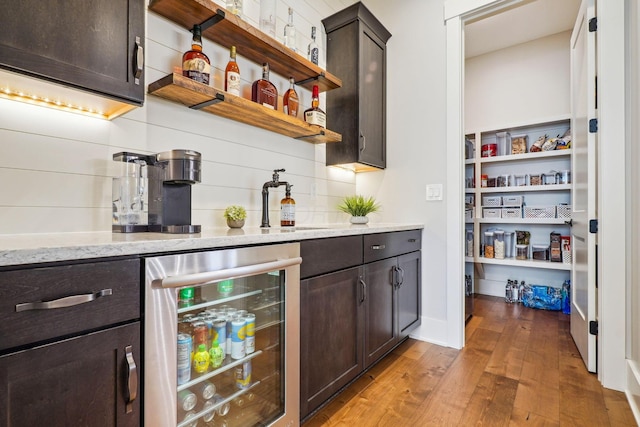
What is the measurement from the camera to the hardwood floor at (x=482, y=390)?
4.97 ft

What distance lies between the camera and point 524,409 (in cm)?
159

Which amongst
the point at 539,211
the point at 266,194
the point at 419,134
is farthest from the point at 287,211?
the point at 539,211

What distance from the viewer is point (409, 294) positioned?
7.62 ft

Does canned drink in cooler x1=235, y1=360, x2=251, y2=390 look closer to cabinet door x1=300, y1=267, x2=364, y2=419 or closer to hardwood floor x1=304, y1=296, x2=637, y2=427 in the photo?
cabinet door x1=300, y1=267, x2=364, y2=419

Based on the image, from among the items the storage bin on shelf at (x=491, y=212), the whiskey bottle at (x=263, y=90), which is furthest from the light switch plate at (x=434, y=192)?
the storage bin on shelf at (x=491, y=212)

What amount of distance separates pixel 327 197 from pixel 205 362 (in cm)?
163

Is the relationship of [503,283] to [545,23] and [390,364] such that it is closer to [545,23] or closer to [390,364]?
[390,364]

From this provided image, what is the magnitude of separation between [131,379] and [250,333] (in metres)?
0.48

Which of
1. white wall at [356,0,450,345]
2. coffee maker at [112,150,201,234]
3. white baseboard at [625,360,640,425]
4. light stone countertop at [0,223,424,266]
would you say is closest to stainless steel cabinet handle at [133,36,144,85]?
coffee maker at [112,150,201,234]

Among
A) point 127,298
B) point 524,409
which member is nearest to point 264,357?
point 127,298

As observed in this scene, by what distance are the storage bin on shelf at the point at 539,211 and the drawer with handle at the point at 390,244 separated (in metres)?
1.77

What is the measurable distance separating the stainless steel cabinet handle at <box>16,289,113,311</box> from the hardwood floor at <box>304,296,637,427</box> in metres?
1.16

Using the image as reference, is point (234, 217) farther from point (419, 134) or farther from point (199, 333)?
point (419, 134)

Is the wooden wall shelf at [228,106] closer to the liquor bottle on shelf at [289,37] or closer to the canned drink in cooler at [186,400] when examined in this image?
the liquor bottle on shelf at [289,37]
